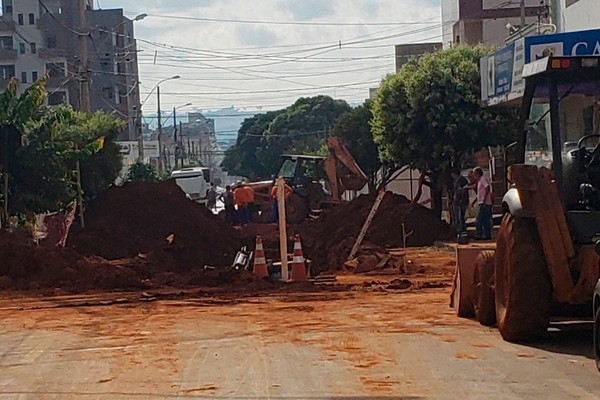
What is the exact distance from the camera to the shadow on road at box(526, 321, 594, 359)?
10617 mm

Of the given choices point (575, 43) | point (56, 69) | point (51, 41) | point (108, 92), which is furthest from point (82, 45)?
point (108, 92)

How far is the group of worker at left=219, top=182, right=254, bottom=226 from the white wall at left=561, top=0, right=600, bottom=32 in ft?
47.4

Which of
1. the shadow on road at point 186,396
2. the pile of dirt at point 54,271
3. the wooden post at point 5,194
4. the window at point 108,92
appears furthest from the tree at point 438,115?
the window at point 108,92

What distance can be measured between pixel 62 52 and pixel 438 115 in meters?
60.2

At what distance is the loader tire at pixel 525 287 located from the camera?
35.2ft

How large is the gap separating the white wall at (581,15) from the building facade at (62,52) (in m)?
52.2

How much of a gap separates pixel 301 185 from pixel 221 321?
29.5m

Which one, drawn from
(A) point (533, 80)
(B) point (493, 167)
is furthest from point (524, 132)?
(B) point (493, 167)

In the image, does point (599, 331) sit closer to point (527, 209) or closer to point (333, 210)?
point (527, 209)

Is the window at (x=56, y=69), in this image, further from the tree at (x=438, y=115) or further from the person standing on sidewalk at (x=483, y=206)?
the person standing on sidewalk at (x=483, y=206)

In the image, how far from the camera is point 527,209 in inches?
428

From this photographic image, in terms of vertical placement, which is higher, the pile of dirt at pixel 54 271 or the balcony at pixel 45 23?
the balcony at pixel 45 23

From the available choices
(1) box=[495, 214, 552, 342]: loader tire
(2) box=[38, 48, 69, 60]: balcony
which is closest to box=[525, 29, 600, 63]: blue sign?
(1) box=[495, 214, 552, 342]: loader tire

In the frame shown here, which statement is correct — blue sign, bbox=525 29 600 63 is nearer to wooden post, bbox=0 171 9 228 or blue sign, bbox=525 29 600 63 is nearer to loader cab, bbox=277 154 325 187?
wooden post, bbox=0 171 9 228
